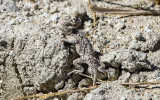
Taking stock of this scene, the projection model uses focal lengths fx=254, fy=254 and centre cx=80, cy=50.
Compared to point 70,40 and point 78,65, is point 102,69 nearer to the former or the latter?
point 78,65

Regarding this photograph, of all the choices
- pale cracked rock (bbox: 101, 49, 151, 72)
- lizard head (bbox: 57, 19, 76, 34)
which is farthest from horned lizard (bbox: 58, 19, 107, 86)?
pale cracked rock (bbox: 101, 49, 151, 72)

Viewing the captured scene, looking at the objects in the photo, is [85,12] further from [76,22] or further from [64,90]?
[64,90]

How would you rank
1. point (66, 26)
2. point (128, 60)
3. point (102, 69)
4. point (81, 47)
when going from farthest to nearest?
point (66, 26)
point (81, 47)
point (102, 69)
point (128, 60)

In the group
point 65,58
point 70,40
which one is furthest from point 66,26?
point 65,58

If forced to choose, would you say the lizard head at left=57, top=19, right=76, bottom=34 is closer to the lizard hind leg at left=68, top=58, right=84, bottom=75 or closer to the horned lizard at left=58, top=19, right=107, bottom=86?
the horned lizard at left=58, top=19, right=107, bottom=86

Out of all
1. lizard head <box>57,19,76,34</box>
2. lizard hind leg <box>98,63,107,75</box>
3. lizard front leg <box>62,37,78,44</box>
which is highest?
lizard head <box>57,19,76,34</box>

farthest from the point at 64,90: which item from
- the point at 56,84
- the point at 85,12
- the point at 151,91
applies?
the point at 85,12
